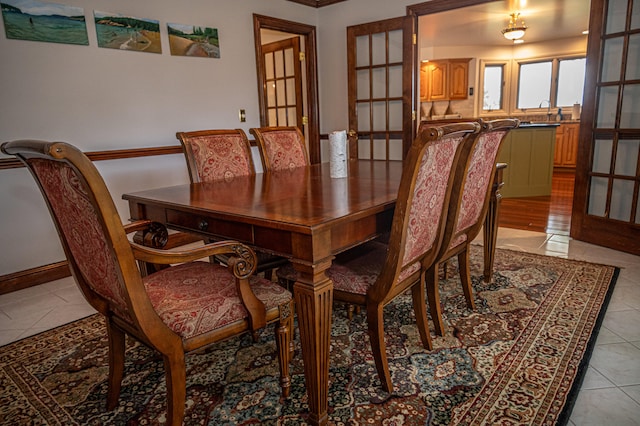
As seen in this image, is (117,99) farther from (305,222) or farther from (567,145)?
(567,145)

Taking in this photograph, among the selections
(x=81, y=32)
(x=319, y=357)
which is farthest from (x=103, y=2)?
(x=319, y=357)

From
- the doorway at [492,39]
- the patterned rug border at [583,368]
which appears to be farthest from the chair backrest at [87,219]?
the doorway at [492,39]

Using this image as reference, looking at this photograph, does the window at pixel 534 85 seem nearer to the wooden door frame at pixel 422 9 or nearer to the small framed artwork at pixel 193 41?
the wooden door frame at pixel 422 9

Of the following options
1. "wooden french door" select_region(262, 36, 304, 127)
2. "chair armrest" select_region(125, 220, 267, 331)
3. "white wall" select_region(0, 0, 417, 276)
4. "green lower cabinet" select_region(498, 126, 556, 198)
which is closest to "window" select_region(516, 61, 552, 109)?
"green lower cabinet" select_region(498, 126, 556, 198)

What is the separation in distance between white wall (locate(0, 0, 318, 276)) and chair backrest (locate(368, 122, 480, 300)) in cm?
250

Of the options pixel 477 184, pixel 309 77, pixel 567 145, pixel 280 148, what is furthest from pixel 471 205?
pixel 567 145

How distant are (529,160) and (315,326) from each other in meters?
4.80

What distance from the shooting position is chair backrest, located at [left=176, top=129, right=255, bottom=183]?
234cm

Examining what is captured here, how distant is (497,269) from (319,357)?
189cm

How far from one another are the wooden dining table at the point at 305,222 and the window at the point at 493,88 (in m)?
7.52

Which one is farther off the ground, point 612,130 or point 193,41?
point 193,41

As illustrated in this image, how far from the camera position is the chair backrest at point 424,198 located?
50.5 inches

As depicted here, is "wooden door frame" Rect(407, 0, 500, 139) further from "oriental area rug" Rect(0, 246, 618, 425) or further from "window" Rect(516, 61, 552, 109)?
"window" Rect(516, 61, 552, 109)

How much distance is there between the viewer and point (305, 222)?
3.98ft
